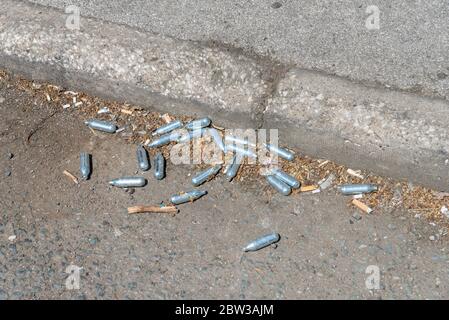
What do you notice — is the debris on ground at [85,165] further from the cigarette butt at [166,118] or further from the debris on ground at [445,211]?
the debris on ground at [445,211]

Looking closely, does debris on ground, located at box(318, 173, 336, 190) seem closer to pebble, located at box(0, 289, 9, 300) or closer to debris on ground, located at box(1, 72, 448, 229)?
debris on ground, located at box(1, 72, 448, 229)

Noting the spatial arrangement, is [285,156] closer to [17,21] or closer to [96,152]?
[96,152]

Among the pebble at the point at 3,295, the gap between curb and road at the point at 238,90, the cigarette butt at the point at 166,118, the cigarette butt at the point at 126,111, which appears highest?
the gap between curb and road at the point at 238,90

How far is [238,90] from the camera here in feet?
13.0

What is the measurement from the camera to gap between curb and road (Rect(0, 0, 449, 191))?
3689 millimetres

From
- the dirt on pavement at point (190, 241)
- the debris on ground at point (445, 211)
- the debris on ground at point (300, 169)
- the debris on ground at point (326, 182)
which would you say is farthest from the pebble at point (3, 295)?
the debris on ground at point (445, 211)

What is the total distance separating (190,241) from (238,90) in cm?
96

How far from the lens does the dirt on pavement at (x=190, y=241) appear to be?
3305mm

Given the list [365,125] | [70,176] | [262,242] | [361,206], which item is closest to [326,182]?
[361,206]

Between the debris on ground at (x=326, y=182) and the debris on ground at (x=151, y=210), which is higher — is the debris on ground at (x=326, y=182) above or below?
above

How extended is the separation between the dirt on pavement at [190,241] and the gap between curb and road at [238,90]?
324 mm

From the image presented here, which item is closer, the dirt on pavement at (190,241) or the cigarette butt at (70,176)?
the dirt on pavement at (190,241)

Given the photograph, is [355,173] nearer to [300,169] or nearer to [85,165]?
[300,169]
